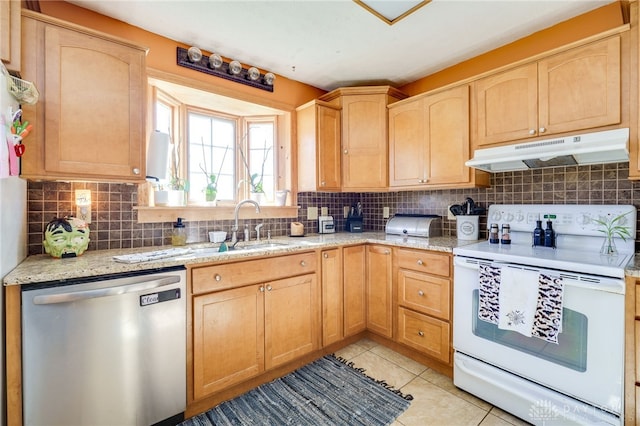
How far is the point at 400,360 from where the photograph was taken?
226cm

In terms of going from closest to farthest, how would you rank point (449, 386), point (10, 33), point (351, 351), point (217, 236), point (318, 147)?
point (10, 33) < point (449, 386) < point (217, 236) < point (351, 351) < point (318, 147)

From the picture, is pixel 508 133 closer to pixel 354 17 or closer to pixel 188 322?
pixel 354 17

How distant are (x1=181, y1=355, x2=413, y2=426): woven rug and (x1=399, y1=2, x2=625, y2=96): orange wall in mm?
2531

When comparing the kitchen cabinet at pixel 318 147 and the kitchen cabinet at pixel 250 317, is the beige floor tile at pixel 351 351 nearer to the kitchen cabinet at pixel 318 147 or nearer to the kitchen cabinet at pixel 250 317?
the kitchen cabinet at pixel 250 317

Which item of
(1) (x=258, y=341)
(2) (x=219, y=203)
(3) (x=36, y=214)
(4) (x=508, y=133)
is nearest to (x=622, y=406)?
(4) (x=508, y=133)

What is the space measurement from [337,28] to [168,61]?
1249 mm

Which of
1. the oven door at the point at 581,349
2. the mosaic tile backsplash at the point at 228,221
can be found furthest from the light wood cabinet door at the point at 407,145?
the oven door at the point at 581,349

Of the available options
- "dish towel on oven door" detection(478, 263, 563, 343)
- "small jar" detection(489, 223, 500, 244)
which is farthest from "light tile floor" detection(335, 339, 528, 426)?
"small jar" detection(489, 223, 500, 244)

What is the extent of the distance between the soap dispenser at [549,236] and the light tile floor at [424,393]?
1.08 meters

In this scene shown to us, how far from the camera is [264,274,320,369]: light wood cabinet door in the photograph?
6.43ft

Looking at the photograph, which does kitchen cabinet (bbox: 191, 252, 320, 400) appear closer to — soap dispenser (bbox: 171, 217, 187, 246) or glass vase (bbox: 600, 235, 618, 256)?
soap dispenser (bbox: 171, 217, 187, 246)

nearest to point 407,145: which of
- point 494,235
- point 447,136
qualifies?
point 447,136

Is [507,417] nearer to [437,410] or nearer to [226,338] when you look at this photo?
[437,410]

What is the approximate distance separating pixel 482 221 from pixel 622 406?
4.50 ft
